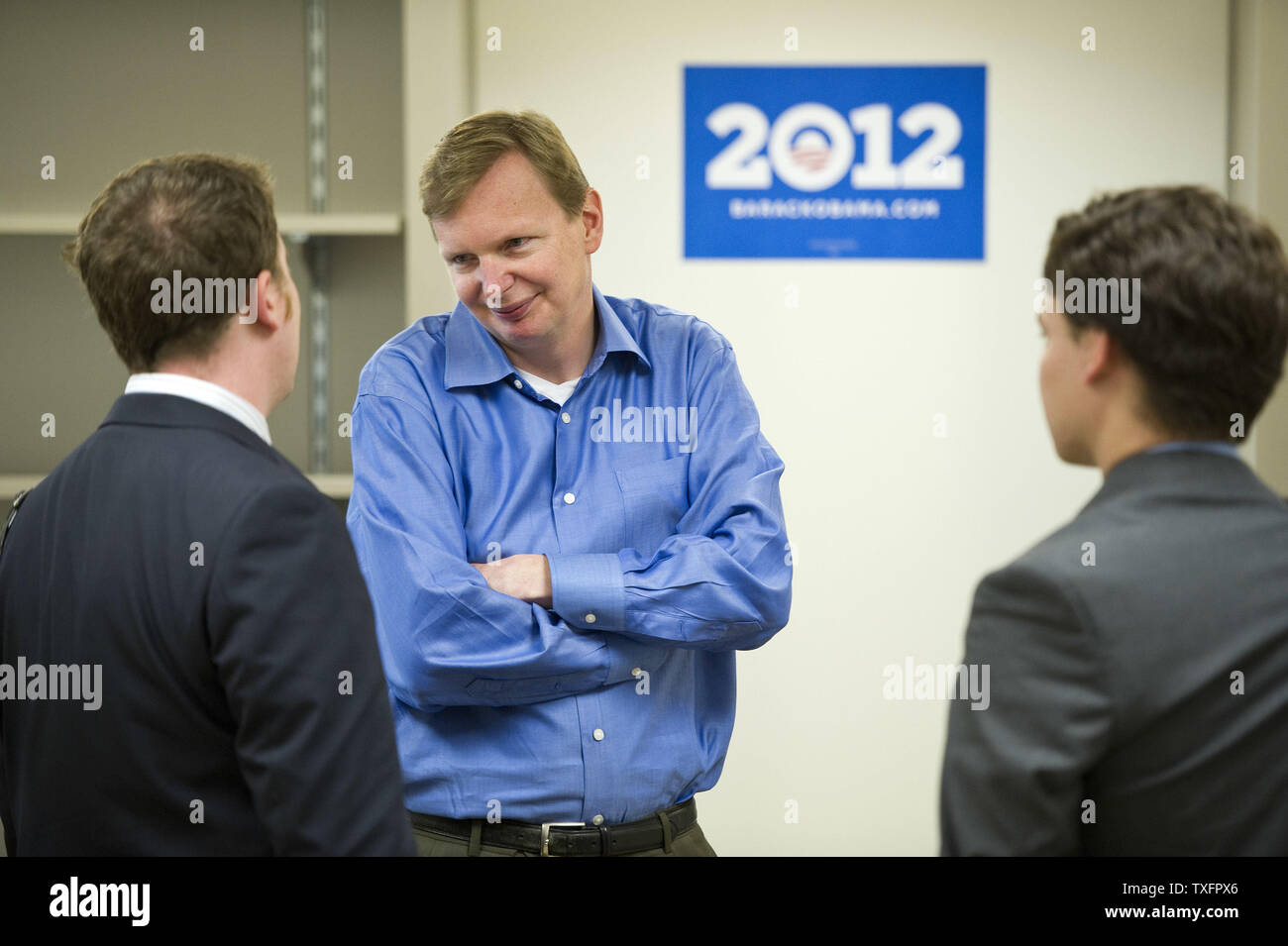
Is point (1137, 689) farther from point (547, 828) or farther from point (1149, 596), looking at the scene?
point (547, 828)

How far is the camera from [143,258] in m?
1.15

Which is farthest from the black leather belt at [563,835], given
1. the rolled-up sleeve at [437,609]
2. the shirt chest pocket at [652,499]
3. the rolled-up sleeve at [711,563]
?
the shirt chest pocket at [652,499]

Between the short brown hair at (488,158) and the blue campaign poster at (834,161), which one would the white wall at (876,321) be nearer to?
the blue campaign poster at (834,161)

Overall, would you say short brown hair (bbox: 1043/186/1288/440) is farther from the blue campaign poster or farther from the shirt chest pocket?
the blue campaign poster

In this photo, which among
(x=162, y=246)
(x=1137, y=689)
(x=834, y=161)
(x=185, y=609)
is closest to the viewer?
(x=1137, y=689)

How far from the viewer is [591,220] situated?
1.88 metres

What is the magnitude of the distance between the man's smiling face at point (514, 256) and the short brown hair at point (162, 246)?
55 centimetres

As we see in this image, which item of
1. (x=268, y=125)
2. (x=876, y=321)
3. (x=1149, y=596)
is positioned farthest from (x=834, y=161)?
(x=1149, y=596)

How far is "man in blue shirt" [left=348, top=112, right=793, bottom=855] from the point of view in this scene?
5.23 feet

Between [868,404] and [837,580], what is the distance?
48cm

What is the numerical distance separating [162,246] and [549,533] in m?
0.74

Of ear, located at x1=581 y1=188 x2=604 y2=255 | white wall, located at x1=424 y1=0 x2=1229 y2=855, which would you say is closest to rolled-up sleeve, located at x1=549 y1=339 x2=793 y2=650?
ear, located at x1=581 y1=188 x2=604 y2=255

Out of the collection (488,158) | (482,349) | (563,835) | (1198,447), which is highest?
(488,158)
